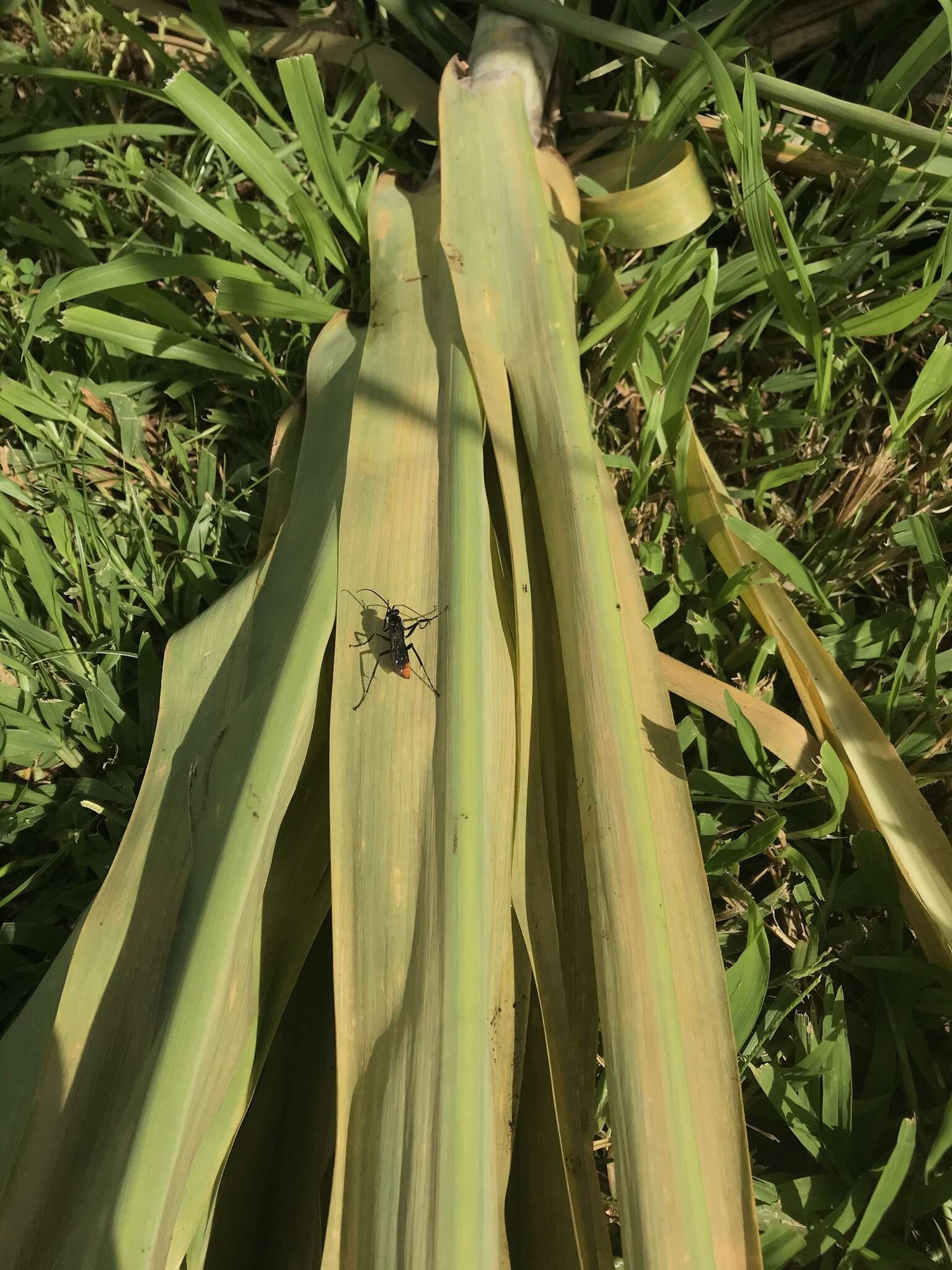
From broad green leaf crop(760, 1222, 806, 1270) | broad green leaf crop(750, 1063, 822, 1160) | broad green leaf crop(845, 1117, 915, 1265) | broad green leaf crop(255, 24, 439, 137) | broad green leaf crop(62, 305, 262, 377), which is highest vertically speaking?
broad green leaf crop(255, 24, 439, 137)

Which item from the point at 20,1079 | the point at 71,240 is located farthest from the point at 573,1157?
the point at 71,240

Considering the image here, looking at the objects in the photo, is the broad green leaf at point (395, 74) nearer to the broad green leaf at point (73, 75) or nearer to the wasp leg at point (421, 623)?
the broad green leaf at point (73, 75)

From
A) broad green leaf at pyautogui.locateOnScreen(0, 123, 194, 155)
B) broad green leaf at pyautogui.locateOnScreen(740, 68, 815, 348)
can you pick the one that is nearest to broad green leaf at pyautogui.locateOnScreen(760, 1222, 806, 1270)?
broad green leaf at pyautogui.locateOnScreen(740, 68, 815, 348)

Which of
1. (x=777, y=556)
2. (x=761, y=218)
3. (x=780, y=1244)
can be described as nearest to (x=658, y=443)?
(x=777, y=556)

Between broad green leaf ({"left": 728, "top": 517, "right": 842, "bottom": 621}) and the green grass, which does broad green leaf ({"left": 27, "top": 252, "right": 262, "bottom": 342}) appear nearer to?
the green grass

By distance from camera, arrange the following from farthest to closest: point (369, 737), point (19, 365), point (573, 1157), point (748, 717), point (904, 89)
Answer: point (19, 365)
point (904, 89)
point (748, 717)
point (369, 737)
point (573, 1157)

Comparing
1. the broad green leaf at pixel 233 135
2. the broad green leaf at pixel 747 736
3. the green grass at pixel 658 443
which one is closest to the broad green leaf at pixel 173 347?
the green grass at pixel 658 443

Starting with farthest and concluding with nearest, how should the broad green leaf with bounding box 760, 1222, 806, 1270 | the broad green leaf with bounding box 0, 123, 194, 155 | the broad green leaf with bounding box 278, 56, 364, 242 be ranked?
the broad green leaf with bounding box 0, 123, 194, 155 < the broad green leaf with bounding box 278, 56, 364, 242 < the broad green leaf with bounding box 760, 1222, 806, 1270

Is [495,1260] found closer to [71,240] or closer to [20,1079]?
[20,1079]
